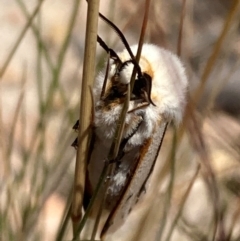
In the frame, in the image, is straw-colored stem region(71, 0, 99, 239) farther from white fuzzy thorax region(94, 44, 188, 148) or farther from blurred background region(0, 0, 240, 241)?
blurred background region(0, 0, 240, 241)

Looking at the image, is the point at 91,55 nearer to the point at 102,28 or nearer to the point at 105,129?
the point at 105,129

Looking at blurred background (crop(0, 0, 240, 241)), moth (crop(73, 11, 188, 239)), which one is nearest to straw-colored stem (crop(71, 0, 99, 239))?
moth (crop(73, 11, 188, 239))

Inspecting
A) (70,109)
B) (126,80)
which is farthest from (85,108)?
(70,109)

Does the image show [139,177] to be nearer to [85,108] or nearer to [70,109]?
[85,108]

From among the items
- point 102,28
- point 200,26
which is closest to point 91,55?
point 102,28

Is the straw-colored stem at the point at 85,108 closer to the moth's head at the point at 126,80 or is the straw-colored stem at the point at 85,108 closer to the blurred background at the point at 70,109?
the moth's head at the point at 126,80

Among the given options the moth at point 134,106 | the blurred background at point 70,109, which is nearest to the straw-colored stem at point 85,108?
the moth at point 134,106
